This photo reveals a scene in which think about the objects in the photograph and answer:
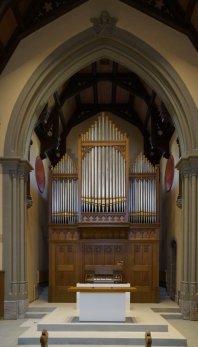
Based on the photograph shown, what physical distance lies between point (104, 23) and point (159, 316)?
6.13 meters

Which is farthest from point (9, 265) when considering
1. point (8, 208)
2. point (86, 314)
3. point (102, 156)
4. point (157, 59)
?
point (157, 59)

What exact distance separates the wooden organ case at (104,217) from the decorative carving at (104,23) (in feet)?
9.40

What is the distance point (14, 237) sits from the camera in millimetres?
12102

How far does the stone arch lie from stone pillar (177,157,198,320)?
A: 490 millimetres

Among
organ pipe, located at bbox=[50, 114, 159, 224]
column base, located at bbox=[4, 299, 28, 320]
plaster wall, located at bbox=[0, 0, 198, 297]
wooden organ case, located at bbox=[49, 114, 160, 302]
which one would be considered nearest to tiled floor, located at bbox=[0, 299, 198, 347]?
column base, located at bbox=[4, 299, 28, 320]

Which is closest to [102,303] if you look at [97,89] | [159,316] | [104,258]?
[159,316]

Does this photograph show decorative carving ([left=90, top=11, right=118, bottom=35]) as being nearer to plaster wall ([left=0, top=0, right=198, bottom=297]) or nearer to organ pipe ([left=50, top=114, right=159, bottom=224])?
plaster wall ([left=0, top=0, right=198, bottom=297])

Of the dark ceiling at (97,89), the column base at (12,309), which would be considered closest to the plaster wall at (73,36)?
the dark ceiling at (97,89)

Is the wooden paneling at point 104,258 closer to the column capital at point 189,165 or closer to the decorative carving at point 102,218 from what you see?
the decorative carving at point 102,218

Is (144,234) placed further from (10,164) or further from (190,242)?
(10,164)

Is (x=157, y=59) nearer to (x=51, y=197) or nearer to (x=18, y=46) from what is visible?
(x=18, y=46)

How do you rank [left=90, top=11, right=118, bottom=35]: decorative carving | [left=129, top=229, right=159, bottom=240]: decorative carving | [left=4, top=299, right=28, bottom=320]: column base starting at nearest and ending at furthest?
[left=4, top=299, right=28, bottom=320]: column base
[left=90, top=11, right=118, bottom=35]: decorative carving
[left=129, top=229, right=159, bottom=240]: decorative carving

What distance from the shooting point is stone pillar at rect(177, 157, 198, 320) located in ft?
39.2

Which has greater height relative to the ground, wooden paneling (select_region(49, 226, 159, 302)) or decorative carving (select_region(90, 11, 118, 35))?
decorative carving (select_region(90, 11, 118, 35))
